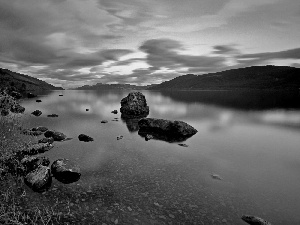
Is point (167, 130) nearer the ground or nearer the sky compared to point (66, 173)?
nearer the sky

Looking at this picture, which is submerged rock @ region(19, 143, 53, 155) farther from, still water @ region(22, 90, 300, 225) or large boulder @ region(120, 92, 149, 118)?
large boulder @ region(120, 92, 149, 118)

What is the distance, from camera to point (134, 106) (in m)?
49.9

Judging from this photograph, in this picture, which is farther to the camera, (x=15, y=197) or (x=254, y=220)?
(x=15, y=197)

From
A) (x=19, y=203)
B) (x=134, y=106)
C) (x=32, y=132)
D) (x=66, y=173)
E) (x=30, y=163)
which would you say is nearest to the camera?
(x=19, y=203)

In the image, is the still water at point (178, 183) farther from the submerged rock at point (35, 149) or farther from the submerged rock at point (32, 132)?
the submerged rock at point (32, 132)

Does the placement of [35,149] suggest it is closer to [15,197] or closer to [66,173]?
[66,173]

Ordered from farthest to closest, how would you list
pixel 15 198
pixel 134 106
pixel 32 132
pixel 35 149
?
pixel 134 106, pixel 32 132, pixel 35 149, pixel 15 198

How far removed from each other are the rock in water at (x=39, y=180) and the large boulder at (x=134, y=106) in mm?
36418

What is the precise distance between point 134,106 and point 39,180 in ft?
126

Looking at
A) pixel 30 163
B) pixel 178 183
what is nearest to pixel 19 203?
pixel 30 163

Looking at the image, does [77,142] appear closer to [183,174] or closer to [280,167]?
[183,174]

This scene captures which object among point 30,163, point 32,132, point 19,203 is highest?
point 32,132

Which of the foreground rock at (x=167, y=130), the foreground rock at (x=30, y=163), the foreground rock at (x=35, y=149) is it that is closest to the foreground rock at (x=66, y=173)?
the foreground rock at (x=30, y=163)

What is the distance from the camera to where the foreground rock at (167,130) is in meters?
27.2
